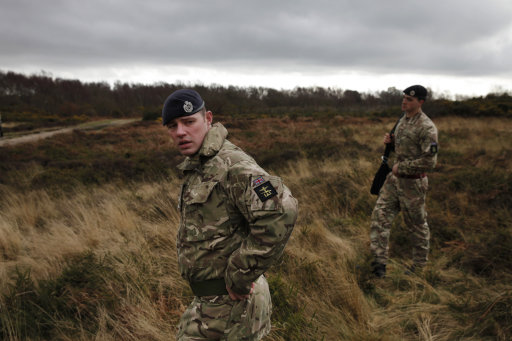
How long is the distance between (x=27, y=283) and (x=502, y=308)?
14.4ft

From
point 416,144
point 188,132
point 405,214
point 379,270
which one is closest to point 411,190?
point 405,214

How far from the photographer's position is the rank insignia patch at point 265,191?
122cm

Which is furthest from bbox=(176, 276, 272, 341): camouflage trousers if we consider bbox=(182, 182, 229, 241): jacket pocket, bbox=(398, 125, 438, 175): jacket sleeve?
bbox=(398, 125, 438, 175): jacket sleeve

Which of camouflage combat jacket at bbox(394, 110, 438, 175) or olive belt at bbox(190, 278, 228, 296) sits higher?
camouflage combat jacket at bbox(394, 110, 438, 175)

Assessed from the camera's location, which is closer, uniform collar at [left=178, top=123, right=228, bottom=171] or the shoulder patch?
the shoulder patch

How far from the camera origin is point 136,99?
202 ft

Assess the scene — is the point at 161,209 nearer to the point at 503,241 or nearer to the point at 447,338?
the point at 447,338

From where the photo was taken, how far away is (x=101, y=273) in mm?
3035

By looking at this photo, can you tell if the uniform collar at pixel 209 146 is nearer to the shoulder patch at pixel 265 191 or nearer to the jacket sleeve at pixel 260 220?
the jacket sleeve at pixel 260 220

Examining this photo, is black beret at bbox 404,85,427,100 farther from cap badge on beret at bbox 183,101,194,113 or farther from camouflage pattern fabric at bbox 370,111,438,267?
cap badge on beret at bbox 183,101,194,113

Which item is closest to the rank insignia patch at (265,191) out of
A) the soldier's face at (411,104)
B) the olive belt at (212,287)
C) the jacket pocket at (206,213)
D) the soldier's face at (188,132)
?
the jacket pocket at (206,213)

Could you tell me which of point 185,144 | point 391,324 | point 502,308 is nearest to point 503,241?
point 502,308

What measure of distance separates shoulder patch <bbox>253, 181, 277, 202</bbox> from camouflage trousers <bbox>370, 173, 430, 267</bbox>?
2.80m

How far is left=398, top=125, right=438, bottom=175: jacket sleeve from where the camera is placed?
3.29 metres
